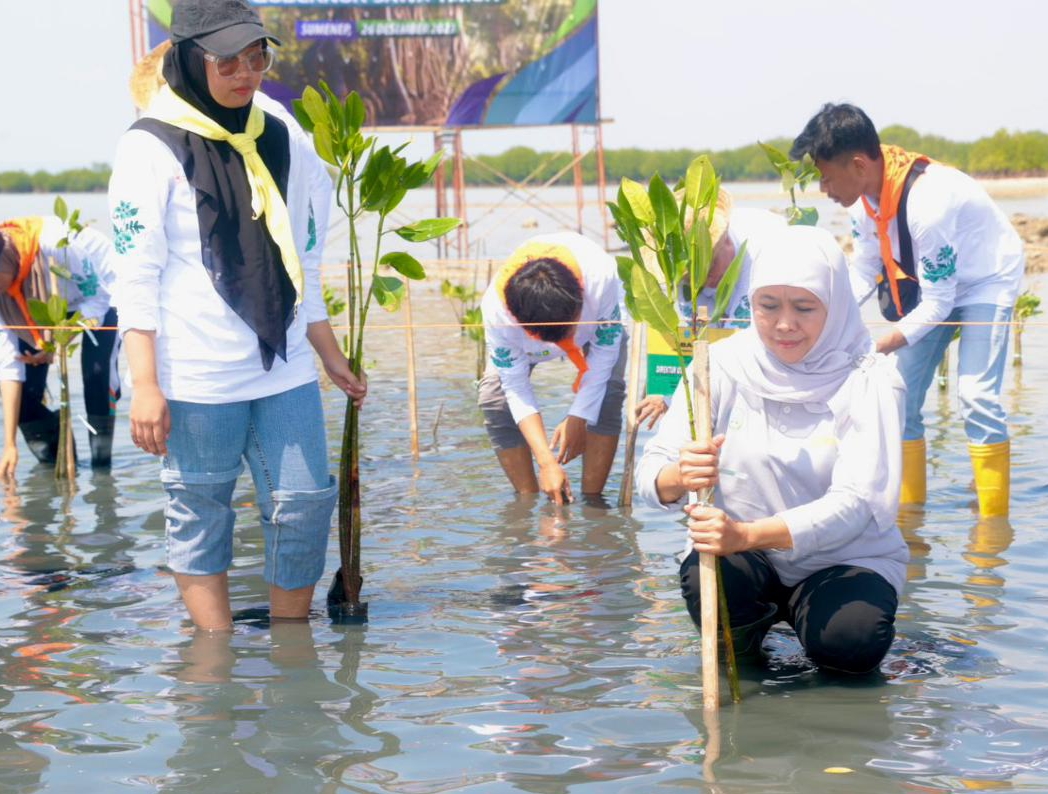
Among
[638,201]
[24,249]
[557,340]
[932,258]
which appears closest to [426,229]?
[638,201]

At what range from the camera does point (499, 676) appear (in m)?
4.34

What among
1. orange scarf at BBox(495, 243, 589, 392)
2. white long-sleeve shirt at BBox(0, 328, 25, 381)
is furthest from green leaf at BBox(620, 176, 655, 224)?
white long-sleeve shirt at BBox(0, 328, 25, 381)

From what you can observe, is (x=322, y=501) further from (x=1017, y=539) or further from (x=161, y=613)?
(x=1017, y=539)

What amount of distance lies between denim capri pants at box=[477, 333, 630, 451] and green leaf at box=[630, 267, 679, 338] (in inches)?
115

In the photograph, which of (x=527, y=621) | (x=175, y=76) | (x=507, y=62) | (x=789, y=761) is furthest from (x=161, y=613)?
(x=507, y=62)

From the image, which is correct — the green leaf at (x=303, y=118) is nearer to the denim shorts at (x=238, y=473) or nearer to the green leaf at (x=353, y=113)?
the green leaf at (x=353, y=113)

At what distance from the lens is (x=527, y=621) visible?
496cm

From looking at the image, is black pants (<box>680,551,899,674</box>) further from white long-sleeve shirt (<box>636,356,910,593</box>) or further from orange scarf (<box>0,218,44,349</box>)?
orange scarf (<box>0,218,44,349</box>)

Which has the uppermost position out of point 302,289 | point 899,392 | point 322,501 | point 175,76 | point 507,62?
point 507,62

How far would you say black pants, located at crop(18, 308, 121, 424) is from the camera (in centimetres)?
802

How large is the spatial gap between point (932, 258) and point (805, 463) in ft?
7.78

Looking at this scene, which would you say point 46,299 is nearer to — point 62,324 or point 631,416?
point 62,324

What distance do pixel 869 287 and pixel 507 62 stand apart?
54.9ft

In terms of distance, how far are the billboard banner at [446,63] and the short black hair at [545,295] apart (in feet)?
54.3
